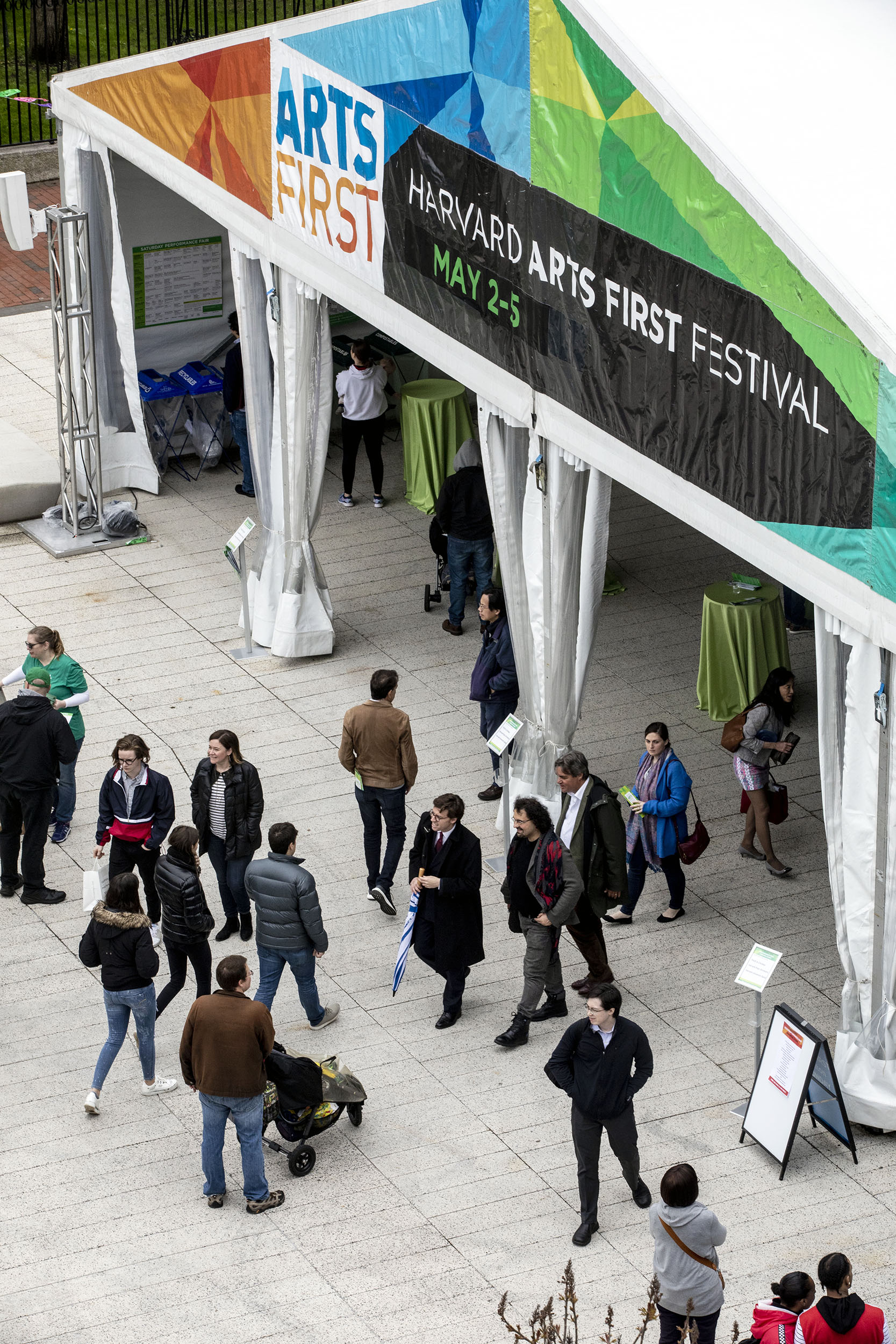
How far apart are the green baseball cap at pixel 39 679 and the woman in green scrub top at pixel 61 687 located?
0.86ft

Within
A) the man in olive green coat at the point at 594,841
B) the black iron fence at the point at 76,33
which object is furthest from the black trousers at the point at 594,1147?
the black iron fence at the point at 76,33

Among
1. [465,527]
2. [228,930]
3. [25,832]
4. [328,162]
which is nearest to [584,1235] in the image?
[228,930]

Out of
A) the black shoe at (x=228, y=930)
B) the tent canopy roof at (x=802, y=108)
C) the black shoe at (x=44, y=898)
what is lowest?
the black shoe at (x=44, y=898)

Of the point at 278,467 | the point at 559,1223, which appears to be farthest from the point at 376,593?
the point at 559,1223

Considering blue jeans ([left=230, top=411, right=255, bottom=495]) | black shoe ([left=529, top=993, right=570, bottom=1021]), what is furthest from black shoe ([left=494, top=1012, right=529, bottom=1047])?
blue jeans ([left=230, top=411, right=255, bottom=495])

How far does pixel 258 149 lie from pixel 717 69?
5.02 m

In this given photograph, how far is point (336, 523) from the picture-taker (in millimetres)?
16859

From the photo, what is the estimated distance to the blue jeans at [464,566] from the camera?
14.4 meters

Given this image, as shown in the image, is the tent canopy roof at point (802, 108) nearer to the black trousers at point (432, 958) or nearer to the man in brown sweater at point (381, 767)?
the man in brown sweater at point (381, 767)

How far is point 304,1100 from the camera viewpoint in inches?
356

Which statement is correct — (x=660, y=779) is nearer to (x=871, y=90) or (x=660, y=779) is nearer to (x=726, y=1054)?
(x=726, y=1054)

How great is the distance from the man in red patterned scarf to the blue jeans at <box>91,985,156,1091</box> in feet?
5.99

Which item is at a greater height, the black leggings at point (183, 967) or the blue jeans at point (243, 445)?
the black leggings at point (183, 967)

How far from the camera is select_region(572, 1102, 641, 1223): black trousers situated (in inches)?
333
